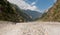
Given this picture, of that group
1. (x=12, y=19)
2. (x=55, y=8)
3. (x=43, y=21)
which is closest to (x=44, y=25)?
(x=43, y=21)

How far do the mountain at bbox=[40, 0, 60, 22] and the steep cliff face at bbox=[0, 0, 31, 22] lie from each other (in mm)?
668

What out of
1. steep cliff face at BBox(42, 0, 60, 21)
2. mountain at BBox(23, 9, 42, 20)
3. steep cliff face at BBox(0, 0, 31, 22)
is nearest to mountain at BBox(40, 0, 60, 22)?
steep cliff face at BBox(42, 0, 60, 21)

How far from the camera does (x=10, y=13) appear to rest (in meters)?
6.09

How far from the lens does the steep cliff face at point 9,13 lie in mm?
6062

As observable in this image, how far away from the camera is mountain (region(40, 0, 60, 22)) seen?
584 centimetres

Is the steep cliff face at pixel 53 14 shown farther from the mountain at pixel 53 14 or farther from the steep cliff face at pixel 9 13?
the steep cliff face at pixel 9 13

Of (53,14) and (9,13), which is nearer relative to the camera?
(53,14)

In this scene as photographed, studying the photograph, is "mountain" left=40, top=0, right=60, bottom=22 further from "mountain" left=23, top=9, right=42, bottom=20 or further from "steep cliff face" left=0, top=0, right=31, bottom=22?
"steep cliff face" left=0, top=0, right=31, bottom=22

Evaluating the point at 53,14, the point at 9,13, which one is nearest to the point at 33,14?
the point at 53,14

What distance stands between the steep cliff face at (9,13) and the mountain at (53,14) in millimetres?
668

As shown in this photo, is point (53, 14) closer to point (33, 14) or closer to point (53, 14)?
point (53, 14)

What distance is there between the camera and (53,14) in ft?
19.3

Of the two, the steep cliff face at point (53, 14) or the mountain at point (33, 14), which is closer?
the steep cliff face at point (53, 14)

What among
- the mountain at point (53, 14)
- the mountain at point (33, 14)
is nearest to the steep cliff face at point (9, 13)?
the mountain at point (33, 14)
